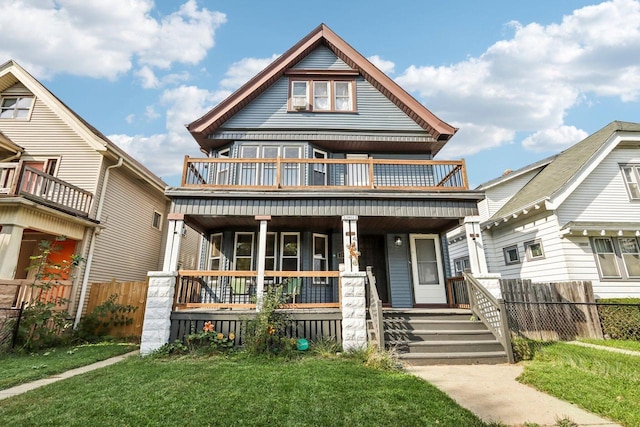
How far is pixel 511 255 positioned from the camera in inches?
452

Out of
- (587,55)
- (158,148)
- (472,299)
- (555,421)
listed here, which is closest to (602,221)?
(472,299)

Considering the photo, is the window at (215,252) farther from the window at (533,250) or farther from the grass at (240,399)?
the window at (533,250)

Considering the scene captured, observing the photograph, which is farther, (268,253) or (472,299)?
(268,253)

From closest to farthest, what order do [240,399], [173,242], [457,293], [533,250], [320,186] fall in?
1. [240,399]
2. [173,242]
3. [320,186]
4. [457,293]
5. [533,250]

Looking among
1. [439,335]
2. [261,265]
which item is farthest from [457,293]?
[261,265]

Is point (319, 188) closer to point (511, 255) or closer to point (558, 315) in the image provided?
point (558, 315)

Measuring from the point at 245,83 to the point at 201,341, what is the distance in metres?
8.39

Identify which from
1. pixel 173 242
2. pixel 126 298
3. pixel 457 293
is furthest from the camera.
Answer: pixel 126 298

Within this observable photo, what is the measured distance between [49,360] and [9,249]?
3.70 metres

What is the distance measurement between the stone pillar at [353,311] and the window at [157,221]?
1073 cm

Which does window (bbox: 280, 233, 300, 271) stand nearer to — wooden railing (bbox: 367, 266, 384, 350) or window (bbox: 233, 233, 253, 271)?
window (bbox: 233, 233, 253, 271)

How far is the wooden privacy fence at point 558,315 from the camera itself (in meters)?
8.08

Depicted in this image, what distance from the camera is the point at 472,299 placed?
24.5 feet

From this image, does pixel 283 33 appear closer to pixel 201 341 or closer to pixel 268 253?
pixel 268 253
